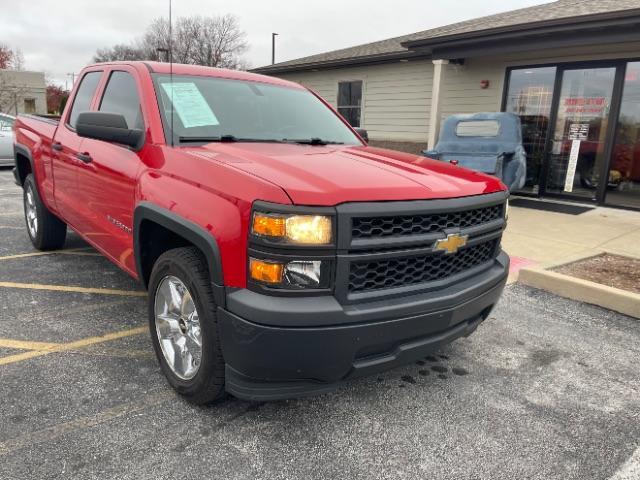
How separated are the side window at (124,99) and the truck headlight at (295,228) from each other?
1.48 meters

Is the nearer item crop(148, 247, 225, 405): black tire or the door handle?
crop(148, 247, 225, 405): black tire

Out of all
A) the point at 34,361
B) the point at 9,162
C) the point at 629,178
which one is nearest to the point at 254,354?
the point at 34,361

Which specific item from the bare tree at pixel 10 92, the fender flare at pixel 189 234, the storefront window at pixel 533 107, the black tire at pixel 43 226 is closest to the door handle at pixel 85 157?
the fender flare at pixel 189 234

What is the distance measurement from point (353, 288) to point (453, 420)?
3.42 feet

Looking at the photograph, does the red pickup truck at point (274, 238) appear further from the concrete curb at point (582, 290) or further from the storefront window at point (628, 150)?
the storefront window at point (628, 150)

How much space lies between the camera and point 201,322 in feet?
7.63

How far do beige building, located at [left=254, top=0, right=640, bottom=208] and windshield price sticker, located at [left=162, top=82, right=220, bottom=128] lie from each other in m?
7.22

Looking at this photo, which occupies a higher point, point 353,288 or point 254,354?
point 353,288

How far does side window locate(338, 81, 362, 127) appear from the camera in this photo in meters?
14.4

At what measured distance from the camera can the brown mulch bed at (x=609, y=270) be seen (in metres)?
4.78

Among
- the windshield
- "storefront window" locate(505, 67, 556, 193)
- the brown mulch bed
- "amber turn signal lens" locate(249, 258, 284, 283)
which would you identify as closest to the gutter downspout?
"storefront window" locate(505, 67, 556, 193)

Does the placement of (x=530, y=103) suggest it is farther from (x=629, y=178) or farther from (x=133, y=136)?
(x=133, y=136)

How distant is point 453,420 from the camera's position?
8.68 ft

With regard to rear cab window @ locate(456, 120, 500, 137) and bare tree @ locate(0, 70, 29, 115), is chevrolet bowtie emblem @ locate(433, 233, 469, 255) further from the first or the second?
bare tree @ locate(0, 70, 29, 115)
